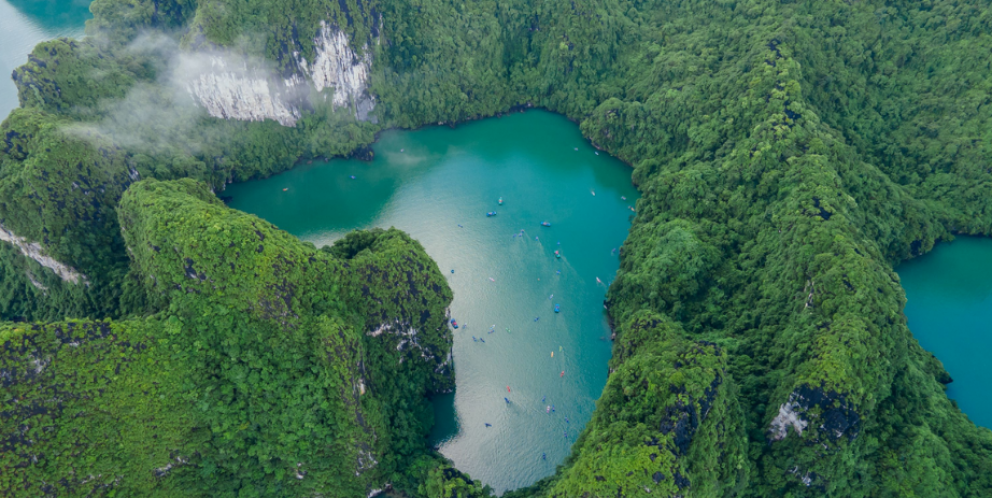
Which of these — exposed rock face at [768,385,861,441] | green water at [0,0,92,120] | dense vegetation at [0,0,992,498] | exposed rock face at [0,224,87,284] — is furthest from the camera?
green water at [0,0,92,120]

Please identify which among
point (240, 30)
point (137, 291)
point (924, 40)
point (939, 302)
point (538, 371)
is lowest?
point (538, 371)

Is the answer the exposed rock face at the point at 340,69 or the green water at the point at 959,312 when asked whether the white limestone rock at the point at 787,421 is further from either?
the exposed rock face at the point at 340,69

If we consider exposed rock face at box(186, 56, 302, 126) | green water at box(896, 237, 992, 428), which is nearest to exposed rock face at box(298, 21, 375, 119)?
exposed rock face at box(186, 56, 302, 126)

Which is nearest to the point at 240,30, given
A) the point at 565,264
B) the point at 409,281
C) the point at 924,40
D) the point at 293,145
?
the point at 293,145

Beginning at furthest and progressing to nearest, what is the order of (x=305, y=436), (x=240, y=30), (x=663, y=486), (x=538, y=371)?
(x=240, y=30), (x=538, y=371), (x=305, y=436), (x=663, y=486)

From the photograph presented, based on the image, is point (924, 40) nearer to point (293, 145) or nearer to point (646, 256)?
point (646, 256)

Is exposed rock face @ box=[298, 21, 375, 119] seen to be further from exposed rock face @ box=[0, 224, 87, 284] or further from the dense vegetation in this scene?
exposed rock face @ box=[0, 224, 87, 284]
